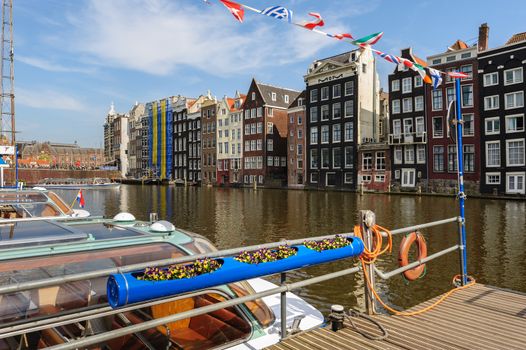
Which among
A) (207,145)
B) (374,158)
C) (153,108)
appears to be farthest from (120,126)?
(374,158)

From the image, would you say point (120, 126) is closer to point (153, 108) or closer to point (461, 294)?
point (153, 108)

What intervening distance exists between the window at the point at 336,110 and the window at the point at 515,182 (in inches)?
1009

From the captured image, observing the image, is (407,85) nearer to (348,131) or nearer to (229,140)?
(348,131)

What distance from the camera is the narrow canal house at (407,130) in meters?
51.4

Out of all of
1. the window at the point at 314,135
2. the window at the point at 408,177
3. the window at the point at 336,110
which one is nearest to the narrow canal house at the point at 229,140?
the window at the point at 314,135

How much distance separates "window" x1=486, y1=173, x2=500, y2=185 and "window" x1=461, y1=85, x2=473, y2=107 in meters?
9.09

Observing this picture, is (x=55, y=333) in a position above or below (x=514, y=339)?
above

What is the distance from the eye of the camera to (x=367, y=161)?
57156mm

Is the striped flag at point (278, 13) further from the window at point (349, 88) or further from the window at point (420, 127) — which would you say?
the window at point (349, 88)

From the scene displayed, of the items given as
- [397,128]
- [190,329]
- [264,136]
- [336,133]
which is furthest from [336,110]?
[190,329]

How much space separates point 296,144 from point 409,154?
2166 cm

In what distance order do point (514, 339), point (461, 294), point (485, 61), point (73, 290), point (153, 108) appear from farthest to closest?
point (153, 108)
point (485, 61)
point (461, 294)
point (514, 339)
point (73, 290)

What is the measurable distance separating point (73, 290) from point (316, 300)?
8510mm

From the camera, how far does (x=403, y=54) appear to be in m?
54.8
